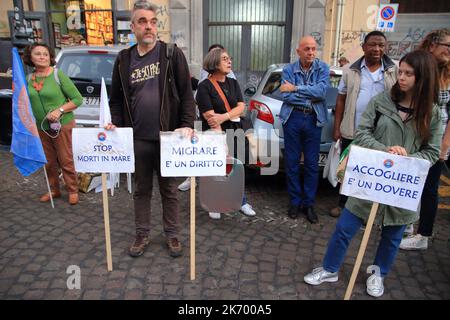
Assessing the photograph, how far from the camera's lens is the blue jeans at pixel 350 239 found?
268cm

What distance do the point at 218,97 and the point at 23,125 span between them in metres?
2.18

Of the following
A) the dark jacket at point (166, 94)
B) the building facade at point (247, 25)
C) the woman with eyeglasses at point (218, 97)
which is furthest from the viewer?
the building facade at point (247, 25)

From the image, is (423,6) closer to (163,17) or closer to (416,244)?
(163,17)

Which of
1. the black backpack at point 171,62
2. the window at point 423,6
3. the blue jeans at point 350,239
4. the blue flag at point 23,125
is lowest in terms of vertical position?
the blue jeans at point 350,239

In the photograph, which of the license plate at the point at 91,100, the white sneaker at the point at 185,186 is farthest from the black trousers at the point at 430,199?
the license plate at the point at 91,100

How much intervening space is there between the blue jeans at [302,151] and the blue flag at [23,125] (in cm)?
270

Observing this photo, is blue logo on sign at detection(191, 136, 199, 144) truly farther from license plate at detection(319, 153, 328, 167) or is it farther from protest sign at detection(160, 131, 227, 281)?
license plate at detection(319, 153, 328, 167)

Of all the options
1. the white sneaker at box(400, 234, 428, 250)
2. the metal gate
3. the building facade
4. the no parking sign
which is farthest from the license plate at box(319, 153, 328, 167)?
the metal gate

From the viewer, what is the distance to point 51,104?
4.15 meters

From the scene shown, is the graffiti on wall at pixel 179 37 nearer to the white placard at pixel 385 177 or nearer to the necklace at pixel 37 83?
the necklace at pixel 37 83

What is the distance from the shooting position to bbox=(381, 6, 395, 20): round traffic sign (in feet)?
24.1

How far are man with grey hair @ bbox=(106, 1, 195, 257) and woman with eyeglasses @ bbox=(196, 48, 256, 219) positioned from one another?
0.62 metres

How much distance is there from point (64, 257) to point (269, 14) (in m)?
9.95
